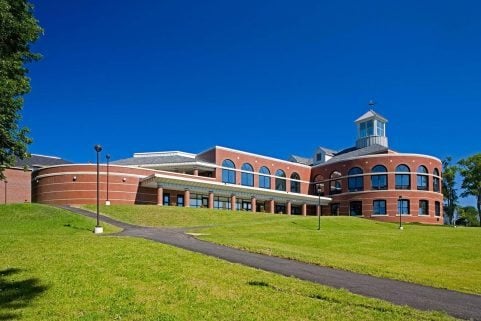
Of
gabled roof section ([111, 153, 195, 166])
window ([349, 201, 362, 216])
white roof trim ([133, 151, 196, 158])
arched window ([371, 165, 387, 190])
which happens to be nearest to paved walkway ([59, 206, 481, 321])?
gabled roof section ([111, 153, 195, 166])

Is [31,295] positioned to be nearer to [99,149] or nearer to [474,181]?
[99,149]

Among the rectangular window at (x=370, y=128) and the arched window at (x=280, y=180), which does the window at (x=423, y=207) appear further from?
the arched window at (x=280, y=180)

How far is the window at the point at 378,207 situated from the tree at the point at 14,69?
59828mm

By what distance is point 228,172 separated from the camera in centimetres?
6738

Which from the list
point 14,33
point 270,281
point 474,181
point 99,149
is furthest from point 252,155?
point 270,281

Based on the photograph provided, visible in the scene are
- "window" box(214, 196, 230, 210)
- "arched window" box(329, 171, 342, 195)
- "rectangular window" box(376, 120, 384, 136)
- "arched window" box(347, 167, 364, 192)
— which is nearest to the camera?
"window" box(214, 196, 230, 210)

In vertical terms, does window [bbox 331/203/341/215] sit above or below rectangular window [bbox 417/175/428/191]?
below

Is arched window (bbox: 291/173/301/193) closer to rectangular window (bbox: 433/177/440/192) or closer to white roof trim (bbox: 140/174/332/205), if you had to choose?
white roof trim (bbox: 140/174/332/205)

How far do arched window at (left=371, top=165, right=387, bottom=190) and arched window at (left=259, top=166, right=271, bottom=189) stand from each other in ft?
56.4

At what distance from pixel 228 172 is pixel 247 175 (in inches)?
180

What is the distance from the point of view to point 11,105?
17.4 metres

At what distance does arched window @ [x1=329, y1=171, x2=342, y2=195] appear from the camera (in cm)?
7500

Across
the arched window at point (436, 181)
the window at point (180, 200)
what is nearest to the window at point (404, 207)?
the arched window at point (436, 181)

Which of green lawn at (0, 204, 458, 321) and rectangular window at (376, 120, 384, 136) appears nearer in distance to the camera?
green lawn at (0, 204, 458, 321)
